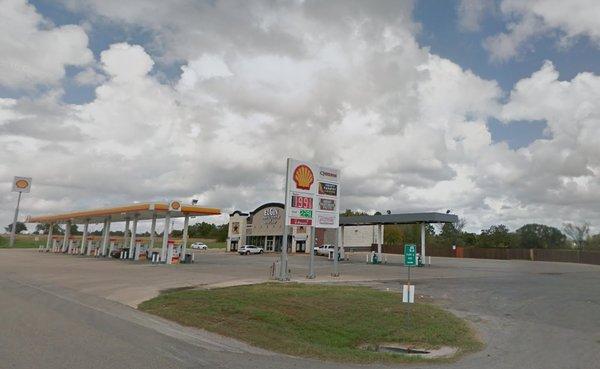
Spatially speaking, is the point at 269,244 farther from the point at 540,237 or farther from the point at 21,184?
the point at 540,237

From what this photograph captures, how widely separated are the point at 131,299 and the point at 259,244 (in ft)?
222

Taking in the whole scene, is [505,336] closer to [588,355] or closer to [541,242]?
[588,355]

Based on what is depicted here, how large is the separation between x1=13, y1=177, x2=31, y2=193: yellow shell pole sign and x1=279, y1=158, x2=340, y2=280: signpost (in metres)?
68.3

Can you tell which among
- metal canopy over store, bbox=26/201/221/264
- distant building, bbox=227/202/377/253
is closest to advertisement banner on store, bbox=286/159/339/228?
metal canopy over store, bbox=26/201/221/264

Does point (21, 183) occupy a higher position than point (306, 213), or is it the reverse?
point (21, 183)

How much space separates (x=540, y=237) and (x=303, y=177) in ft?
290

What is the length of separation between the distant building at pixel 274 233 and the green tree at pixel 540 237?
32.6 m

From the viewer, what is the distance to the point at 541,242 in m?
98.4

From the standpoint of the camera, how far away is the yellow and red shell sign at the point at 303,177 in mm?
28366

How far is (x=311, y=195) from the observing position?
29094 mm

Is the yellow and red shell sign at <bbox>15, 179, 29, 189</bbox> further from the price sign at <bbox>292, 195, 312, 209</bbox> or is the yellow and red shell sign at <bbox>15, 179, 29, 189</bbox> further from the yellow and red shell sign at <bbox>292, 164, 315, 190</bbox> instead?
the price sign at <bbox>292, 195, 312, 209</bbox>

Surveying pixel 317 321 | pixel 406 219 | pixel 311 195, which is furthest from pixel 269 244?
pixel 317 321

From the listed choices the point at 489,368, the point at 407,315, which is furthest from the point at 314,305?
the point at 489,368

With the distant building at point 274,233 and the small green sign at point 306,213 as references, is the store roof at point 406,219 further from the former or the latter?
the distant building at point 274,233
